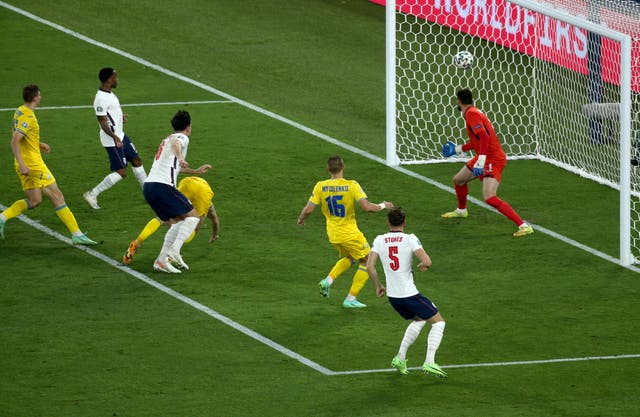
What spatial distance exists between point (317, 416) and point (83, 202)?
7.78 meters

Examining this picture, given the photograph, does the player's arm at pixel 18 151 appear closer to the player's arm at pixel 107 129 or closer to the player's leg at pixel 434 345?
the player's arm at pixel 107 129

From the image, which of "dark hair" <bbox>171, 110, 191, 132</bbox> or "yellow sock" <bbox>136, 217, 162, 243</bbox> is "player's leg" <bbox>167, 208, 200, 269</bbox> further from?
"dark hair" <bbox>171, 110, 191, 132</bbox>

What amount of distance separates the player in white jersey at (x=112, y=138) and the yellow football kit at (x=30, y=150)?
4.94 ft

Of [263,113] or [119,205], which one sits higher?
[263,113]

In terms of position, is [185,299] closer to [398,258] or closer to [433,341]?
[398,258]

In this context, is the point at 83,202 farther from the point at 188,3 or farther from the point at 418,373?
the point at 188,3

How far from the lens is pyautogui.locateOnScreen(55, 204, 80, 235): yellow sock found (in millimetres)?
16438

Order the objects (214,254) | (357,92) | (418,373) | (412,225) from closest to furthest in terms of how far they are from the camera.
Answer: (418,373) < (214,254) < (412,225) < (357,92)

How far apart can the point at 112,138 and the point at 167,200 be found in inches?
108

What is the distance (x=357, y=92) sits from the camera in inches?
947

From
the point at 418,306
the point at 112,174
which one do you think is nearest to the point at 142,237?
the point at 112,174

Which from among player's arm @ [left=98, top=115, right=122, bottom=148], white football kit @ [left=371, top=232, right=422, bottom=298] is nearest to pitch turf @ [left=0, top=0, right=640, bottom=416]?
white football kit @ [left=371, top=232, right=422, bottom=298]

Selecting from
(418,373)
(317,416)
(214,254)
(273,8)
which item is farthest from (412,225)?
(273,8)

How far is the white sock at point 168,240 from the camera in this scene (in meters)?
15.6
